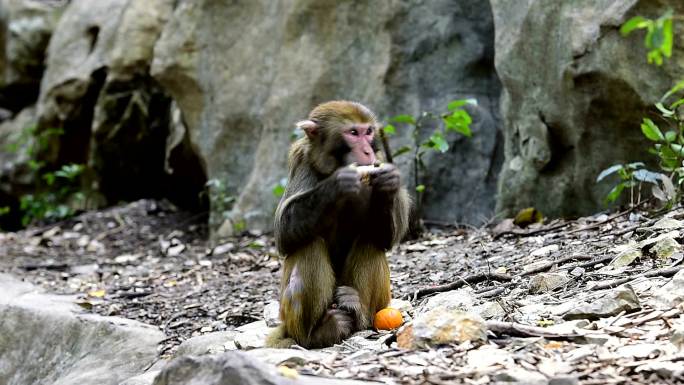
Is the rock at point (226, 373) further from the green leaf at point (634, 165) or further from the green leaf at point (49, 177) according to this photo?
the green leaf at point (49, 177)

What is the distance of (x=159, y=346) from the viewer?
6656 millimetres

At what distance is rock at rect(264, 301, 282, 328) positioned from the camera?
20.2 feet

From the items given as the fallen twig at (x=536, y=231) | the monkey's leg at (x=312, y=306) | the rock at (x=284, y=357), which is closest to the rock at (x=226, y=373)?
the rock at (x=284, y=357)

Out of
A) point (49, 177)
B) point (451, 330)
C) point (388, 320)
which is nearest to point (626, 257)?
point (388, 320)

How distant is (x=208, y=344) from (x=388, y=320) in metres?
1.28

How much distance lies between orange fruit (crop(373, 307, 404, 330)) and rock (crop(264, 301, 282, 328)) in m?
1.01

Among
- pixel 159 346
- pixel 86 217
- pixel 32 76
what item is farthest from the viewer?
pixel 32 76

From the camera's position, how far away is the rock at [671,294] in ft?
14.9

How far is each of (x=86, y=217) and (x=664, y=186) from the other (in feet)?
28.3

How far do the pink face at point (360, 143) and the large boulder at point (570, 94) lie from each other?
2.88 meters

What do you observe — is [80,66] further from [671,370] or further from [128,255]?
[671,370]

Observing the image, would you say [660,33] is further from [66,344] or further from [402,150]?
[402,150]

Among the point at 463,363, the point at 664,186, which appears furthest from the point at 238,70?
the point at 463,363

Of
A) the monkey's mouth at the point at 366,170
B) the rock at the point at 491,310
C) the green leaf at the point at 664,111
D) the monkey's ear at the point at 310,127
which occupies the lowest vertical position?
the rock at the point at 491,310
